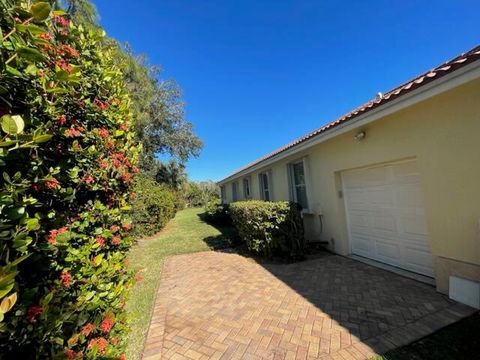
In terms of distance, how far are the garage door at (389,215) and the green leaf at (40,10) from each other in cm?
596

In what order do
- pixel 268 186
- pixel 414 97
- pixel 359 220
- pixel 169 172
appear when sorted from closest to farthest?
1. pixel 414 97
2. pixel 359 220
3. pixel 268 186
4. pixel 169 172

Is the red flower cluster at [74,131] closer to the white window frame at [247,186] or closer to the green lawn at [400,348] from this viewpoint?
the green lawn at [400,348]

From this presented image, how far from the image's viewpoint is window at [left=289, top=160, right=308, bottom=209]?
8.93 m

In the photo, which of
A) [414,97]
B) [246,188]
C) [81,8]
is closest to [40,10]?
[414,97]

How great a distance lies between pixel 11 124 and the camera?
3.27 ft

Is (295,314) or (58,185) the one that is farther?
(295,314)

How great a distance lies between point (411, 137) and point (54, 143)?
18.5 ft

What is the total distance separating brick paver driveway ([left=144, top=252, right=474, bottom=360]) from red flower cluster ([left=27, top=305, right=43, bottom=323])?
2.55 metres

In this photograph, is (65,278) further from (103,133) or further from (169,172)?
(169,172)

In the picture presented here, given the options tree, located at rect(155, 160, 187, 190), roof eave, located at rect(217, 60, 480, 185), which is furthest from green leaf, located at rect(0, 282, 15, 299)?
tree, located at rect(155, 160, 187, 190)

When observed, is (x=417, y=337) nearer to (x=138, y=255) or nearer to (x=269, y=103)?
(x=138, y=255)

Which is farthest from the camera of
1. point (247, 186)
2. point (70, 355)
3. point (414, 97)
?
point (247, 186)

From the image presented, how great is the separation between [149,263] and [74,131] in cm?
685

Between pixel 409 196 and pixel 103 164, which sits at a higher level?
pixel 103 164
